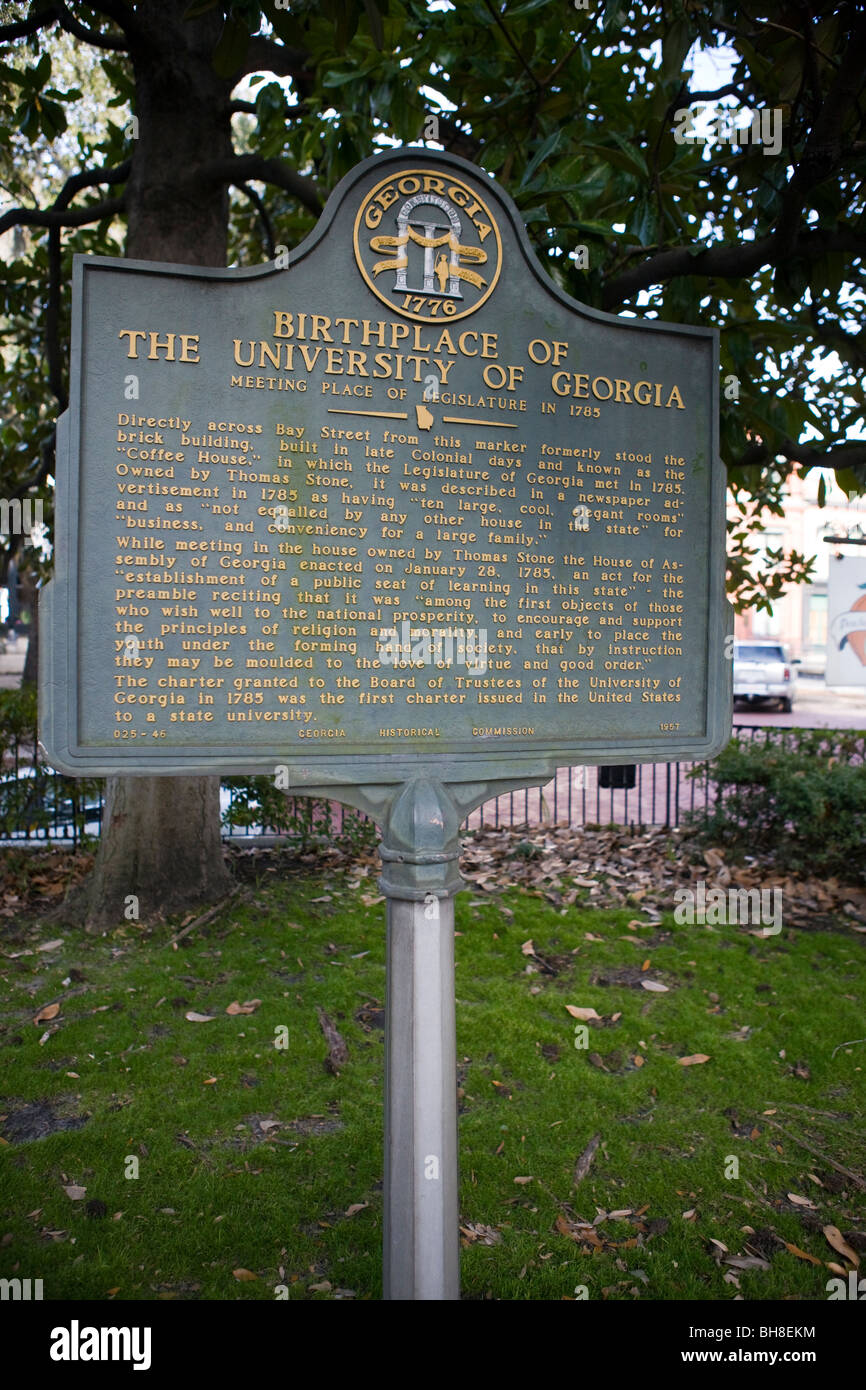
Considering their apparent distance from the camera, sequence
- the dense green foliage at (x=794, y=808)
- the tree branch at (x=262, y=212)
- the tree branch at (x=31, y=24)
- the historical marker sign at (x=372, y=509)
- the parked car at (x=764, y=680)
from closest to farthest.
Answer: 1. the historical marker sign at (x=372, y=509)
2. the tree branch at (x=31, y=24)
3. the dense green foliage at (x=794, y=808)
4. the tree branch at (x=262, y=212)
5. the parked car at (x=764, y=680)

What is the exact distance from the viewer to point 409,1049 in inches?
116

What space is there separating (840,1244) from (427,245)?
13.8 feet

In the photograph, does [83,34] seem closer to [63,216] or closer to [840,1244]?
[63,216]

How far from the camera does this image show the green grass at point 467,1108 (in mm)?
3654

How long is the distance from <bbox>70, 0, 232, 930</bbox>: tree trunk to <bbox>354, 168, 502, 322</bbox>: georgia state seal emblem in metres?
3.72

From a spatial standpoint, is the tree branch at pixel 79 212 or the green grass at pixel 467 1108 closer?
the green grass at pixel 467 1108

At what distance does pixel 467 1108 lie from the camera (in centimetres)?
469

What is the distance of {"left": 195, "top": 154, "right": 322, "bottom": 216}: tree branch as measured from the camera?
6016 mm

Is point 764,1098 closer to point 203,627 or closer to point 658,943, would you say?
point 658,943

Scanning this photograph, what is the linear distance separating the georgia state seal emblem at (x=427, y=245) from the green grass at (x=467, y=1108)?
3.63 meters

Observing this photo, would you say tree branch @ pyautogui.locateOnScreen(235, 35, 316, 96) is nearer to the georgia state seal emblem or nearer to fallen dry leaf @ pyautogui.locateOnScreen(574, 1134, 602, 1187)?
the georgia state seal emblem

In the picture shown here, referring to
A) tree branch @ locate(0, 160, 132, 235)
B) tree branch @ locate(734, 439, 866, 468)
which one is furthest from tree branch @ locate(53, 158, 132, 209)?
tree branch @ locate(734, 439, 866, 468)

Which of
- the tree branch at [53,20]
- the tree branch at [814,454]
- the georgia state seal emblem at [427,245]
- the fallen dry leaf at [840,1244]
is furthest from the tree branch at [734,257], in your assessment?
the fallen dry leaf at [840,1244]

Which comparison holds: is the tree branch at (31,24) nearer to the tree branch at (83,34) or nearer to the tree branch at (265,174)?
the tree branch at (83,34)
